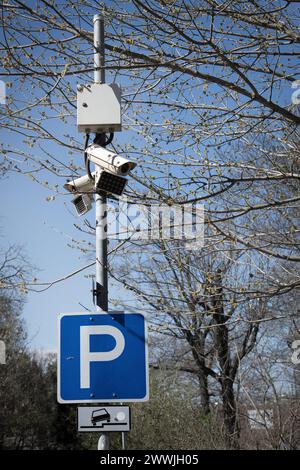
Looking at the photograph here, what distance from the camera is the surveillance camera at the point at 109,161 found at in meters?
4.75

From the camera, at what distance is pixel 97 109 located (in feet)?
16.9

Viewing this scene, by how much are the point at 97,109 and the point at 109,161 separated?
1.80ft

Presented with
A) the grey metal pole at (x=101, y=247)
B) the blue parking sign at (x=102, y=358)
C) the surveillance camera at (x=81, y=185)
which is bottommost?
the blue parking sign at (x=102, y=358)

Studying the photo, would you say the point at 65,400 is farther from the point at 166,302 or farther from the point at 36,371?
the point at 36,371

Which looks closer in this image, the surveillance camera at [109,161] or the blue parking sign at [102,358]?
the blue parking sign at [102,358]

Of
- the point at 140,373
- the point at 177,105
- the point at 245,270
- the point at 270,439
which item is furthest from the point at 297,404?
the point at 140,373

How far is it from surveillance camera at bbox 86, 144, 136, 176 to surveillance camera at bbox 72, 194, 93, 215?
516 millimetres

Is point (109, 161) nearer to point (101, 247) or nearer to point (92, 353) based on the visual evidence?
point (101, 247)

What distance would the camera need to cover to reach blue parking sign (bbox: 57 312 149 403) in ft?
15.2

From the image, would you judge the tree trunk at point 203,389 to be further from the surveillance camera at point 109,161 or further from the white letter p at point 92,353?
the surveillance camera at point 109,161

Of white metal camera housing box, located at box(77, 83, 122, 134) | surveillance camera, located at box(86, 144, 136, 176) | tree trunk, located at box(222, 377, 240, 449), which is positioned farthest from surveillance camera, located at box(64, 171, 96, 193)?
tree trunk, located at box(222, 377, 240, 449)

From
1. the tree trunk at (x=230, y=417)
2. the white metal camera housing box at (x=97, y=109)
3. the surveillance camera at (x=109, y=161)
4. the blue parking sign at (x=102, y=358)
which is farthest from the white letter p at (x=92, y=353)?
the tree trunk at (x=230, y=417)

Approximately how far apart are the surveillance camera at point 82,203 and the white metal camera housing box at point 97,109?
24.9 inches

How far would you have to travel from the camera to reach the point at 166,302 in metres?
7.86
